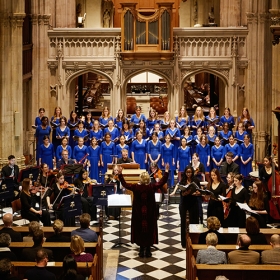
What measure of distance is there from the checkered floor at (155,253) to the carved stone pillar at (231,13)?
9.34 m

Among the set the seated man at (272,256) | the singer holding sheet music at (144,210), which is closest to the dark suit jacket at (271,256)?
the seated man at (272,256)

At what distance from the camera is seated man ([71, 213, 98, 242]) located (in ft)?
34.8

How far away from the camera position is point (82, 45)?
2244 centimetres

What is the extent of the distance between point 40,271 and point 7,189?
6376 millimetres

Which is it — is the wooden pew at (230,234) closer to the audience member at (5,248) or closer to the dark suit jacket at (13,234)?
the dark suit jacket at (13,234)

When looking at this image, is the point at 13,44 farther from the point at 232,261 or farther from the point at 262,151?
the point at 232,261

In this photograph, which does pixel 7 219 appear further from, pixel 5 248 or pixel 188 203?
pixel 188 203

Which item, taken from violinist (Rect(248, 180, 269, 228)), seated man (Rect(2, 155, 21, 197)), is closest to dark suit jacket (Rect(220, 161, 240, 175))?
violinist (Rect(248, 180, 269, 228))

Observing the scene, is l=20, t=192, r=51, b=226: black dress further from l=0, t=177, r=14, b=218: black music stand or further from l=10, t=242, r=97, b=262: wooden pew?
l=10, t=242, r=97, b=262: wooden pew

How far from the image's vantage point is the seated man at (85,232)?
34.8ft

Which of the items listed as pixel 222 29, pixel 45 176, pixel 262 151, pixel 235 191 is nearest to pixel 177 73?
pixel 222 29

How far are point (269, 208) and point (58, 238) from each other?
5.58 metres

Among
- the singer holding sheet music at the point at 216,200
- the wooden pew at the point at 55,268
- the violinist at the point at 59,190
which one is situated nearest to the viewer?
the wooden pew at the point at 55,268

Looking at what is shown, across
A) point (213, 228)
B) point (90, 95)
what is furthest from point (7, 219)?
point (90, 95)
